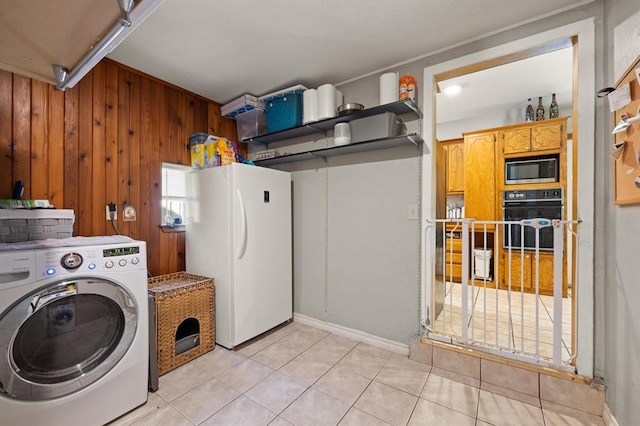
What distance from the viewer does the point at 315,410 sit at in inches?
61.9

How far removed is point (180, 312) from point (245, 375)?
674mm

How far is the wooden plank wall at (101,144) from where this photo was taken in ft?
5.70

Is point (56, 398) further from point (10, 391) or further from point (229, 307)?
point (229, 307)

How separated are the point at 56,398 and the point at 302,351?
4.91 feet

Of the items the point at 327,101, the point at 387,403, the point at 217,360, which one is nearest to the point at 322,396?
the point at 387,403

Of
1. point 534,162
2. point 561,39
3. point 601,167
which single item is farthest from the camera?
point 534,162

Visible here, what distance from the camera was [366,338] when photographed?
7.88ft

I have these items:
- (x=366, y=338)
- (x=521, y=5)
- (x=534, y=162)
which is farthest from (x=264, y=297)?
(x=534, y=162)

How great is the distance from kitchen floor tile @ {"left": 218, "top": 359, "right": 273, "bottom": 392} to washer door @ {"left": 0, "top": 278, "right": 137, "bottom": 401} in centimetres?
71

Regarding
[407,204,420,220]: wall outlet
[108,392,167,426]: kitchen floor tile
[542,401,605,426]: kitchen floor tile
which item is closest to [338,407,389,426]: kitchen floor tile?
Result: [542,401,605,426]: kitchen floor tile

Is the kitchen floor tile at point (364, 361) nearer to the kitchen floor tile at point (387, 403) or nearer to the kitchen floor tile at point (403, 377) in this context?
the kitchen floor tile at point (403, 377)

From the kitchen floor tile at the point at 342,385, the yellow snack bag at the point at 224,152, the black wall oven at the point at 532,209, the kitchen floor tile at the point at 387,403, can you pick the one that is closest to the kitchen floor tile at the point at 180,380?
the kitchen floor tile at the point at 342,385

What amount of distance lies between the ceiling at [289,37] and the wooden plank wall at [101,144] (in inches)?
10.2

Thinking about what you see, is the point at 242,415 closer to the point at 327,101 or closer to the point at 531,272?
the point at 327,101
